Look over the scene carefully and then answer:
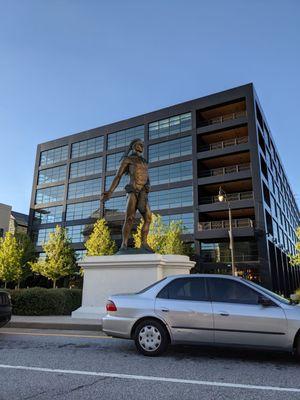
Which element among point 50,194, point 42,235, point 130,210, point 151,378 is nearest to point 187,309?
point 151,378

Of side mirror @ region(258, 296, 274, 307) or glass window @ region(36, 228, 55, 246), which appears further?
glass window @ region(36, 228, 55, 246)

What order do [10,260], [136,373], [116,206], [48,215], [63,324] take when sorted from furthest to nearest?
[48,215], [116,206], [10,260], [63,324], [136,373]

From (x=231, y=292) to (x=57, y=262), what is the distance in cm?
4251

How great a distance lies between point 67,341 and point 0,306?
6.07ft

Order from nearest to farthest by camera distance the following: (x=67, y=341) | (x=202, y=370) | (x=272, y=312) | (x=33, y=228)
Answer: (x=202, y=370), (x=272, y=312), (x=67, y=341), (x=33, y=228)

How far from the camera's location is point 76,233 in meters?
54.8

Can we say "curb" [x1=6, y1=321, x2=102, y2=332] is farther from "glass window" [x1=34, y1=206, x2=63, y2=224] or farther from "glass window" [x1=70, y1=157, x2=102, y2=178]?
"glass window" [x1=34, y1=206, x2=63, y2=224]

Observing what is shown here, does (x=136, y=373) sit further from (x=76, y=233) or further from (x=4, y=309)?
(x=76, y=233)

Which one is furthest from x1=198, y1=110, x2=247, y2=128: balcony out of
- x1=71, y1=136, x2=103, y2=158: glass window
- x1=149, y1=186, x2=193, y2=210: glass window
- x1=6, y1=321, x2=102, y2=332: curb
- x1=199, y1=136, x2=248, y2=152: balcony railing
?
x1=6, y1=321, x2=102, y2=332: curb

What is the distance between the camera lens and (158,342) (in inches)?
237

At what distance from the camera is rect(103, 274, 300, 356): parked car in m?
5.61

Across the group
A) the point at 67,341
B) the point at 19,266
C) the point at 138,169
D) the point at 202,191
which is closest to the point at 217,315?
the point at 67,341

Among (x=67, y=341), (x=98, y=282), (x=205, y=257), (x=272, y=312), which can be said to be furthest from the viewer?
(x=205, y=257)

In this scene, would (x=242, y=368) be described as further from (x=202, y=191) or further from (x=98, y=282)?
(x=202, y=191)
